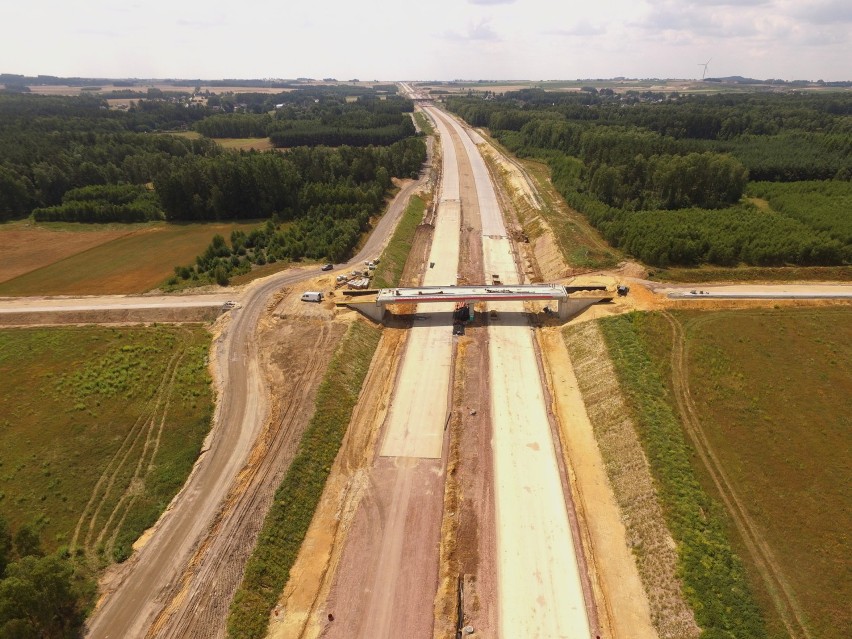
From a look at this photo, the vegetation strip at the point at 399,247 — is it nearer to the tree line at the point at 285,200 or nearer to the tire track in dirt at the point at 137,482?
the tree line at the point at 285,200

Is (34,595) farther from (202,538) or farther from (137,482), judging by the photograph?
(137,482)

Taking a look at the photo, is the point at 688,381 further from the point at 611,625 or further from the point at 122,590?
the point at 122,590

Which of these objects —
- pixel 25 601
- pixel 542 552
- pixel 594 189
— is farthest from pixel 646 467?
pixel 594 189

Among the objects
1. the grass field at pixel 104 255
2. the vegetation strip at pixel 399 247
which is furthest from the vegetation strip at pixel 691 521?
the grass field at pixel 104 255

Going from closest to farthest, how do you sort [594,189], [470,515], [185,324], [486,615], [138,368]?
[486,615] → [470,515] → [138,368] → [185,324] → [594,189]

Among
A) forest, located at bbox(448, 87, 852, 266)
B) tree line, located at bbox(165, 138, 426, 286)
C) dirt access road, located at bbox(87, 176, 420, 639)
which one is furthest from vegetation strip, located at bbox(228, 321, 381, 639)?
forest, located at bbox(448, 87, 852, 266)
